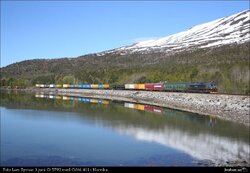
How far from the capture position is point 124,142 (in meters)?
27.5

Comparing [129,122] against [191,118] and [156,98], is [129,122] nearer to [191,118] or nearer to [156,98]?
[191,118]

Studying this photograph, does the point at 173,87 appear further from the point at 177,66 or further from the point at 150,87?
the point at 177,66

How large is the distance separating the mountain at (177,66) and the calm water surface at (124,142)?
27032 millimetres

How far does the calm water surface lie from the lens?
21734mm

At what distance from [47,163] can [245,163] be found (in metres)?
10.3

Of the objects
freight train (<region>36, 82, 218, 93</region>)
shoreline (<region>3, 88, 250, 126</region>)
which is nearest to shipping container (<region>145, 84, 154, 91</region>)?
freight train (<region>36, 82, 218, 93</region>)

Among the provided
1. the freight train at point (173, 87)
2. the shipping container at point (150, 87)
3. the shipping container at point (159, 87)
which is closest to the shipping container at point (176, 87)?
the freight train at point (173, 87)

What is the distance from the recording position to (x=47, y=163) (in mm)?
21000

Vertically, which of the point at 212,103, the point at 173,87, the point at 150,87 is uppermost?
the point at 173,87

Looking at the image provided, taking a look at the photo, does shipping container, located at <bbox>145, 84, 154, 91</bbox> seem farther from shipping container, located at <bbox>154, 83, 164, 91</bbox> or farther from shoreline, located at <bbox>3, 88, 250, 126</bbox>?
shoreline, located at <bbox>3, 88, 250, 126</bbox>

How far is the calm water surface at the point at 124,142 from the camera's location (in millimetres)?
21734

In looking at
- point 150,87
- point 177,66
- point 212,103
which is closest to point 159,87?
point 150,87

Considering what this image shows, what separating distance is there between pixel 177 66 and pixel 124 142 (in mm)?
71189

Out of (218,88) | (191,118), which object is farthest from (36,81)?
(191,118)
